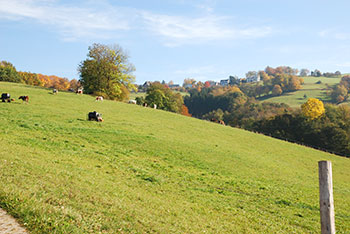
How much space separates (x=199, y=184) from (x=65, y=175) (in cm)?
820

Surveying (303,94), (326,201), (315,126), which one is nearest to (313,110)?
(315,126)

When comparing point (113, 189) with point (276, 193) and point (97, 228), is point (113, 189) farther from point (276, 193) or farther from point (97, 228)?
point (276, 193)

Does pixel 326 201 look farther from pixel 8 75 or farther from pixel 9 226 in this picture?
pixel 8 75

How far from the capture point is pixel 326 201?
7320mm

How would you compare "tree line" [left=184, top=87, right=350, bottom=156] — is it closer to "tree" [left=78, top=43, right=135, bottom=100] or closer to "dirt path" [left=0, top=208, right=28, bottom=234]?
"tree" [left=78, top=43, right=135, bottom=100]

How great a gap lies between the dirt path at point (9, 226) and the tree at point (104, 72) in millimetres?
56813

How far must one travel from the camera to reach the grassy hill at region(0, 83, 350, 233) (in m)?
8.80

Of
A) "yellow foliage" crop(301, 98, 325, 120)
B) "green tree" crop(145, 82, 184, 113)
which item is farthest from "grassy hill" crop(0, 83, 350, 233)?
"green tree" crop(145, 82, 184, 113)

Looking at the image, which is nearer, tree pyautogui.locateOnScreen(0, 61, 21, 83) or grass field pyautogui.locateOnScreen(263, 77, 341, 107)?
tree pyautogui.locateOnScreen(0, 61, 21, 83)

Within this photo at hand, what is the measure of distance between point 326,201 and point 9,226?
779 centimetres

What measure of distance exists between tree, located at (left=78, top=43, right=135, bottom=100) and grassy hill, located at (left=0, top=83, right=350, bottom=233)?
98.9ft

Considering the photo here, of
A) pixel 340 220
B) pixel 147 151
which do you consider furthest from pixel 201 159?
pixel 340 220

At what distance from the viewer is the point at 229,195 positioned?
53.2 ft

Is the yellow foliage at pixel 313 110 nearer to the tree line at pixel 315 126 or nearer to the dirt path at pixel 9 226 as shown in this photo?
the tree line at pixel 315 126
